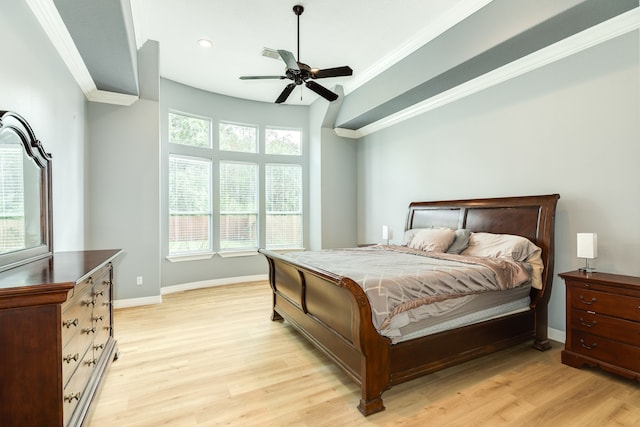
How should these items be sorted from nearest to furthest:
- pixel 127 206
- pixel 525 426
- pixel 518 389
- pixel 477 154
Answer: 1. pixel 525 426
2. pixel 518 389
3. pixel 477 154
4. pixel 127 206

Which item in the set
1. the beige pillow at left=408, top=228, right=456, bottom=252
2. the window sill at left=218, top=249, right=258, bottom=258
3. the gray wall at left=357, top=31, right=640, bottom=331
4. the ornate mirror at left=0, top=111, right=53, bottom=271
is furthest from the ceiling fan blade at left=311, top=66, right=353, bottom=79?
the window sill at left=218, top=249, right=258, bottom=258

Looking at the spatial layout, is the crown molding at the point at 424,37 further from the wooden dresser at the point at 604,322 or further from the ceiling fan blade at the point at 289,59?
the wooden dresser at the point at 604,322

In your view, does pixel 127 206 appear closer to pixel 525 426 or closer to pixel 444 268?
pixel 444 268

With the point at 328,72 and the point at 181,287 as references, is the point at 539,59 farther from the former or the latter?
the point at 181,287

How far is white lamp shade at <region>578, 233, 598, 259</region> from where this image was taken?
2579mm

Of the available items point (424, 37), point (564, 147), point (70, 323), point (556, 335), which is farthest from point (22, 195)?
point (556, 335)

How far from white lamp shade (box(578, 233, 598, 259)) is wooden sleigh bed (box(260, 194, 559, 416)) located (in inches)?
13.1

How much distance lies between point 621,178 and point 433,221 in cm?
196

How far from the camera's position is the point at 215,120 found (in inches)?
219

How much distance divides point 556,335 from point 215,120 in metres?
5.74

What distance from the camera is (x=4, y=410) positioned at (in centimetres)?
132

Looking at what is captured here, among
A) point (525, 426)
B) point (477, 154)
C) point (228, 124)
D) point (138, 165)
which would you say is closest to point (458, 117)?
point (477, 154)

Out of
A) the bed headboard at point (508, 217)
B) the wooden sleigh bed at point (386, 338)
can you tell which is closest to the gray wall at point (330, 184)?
the bed headboard at point (508, 217)

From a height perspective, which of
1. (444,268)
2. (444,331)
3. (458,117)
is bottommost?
(444,331)
